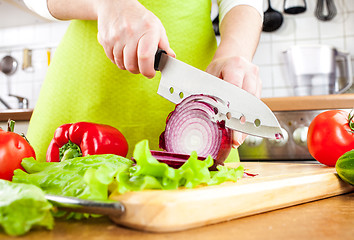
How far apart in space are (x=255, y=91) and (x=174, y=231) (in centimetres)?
65

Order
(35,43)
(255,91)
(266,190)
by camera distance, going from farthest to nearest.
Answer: (35,43) → (255,91) → (266,190)

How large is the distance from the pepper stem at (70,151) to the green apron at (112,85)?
7.9 inches

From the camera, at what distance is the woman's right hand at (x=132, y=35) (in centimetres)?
91

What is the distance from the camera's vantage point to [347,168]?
85 centimetres

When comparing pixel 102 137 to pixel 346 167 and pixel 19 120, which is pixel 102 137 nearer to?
pixel 346 167

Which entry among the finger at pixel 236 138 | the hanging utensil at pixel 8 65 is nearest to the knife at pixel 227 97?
the finger at pixel 236 138

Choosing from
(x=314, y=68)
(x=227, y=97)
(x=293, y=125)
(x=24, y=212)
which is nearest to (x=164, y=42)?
(x=227, y=97)

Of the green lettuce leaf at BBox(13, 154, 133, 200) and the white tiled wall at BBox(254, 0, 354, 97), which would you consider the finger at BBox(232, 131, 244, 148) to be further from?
the white tiled wall at BBox(254, 0, 354, 97)

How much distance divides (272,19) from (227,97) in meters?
2.34

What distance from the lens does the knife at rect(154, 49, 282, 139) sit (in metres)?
0.92

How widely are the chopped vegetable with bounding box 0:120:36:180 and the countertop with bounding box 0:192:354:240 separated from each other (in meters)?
0.37

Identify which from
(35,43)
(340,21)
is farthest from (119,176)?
(35,43)

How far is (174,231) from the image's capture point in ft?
1.86

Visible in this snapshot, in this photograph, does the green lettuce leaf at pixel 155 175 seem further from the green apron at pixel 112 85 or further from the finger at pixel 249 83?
the green apron at pixel 112 85
